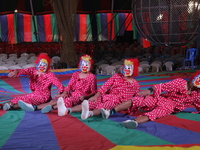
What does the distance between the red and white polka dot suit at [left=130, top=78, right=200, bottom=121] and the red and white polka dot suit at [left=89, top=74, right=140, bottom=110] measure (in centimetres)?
27

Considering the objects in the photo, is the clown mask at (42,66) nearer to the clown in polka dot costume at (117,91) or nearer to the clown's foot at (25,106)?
the clown's foot at (25,106)

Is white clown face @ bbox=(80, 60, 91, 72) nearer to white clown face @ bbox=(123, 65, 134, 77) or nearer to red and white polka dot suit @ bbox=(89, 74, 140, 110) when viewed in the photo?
red and white polka dot suit @ bbox=(89, 74, 140, 110)

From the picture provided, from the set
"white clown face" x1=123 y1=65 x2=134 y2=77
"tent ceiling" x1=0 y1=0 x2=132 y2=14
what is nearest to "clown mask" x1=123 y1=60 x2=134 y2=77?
"white clown face" x1=123 y1=65 x2=134 y2=77

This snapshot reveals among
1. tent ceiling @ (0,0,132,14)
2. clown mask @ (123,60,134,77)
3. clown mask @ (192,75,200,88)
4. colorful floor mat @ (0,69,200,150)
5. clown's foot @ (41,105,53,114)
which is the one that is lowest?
colorful floor mat @ (0,69,200,150)

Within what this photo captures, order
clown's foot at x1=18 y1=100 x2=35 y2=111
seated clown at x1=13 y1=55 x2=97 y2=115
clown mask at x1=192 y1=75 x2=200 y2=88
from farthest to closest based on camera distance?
1. seated clown at x1=13 y1=55 x2=97 y2=115
2. clown's foot at x1=18 y1=100 x2=35 y2=111
3. clown mask at x1=192 y1=75 x2=200 y2=88

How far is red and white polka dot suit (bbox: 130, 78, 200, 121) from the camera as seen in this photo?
350 cm

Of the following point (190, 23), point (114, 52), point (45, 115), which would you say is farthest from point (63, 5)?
point (45, 115)

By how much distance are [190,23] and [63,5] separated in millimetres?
3823

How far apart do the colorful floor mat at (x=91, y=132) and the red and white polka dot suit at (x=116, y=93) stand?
186 millimetres

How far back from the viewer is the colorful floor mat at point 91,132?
254cm

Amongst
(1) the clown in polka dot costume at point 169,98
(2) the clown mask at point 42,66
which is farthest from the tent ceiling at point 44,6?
(1) the clown in polka dot costume at point 169,98

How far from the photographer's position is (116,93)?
12.7 feet

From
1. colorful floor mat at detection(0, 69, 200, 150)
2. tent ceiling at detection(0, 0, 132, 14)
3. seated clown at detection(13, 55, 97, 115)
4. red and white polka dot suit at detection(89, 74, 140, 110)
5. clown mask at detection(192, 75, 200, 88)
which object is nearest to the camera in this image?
colorful floor mat at detection(0, 69, 200, 150)

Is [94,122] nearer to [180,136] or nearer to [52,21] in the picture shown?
[180,136]
